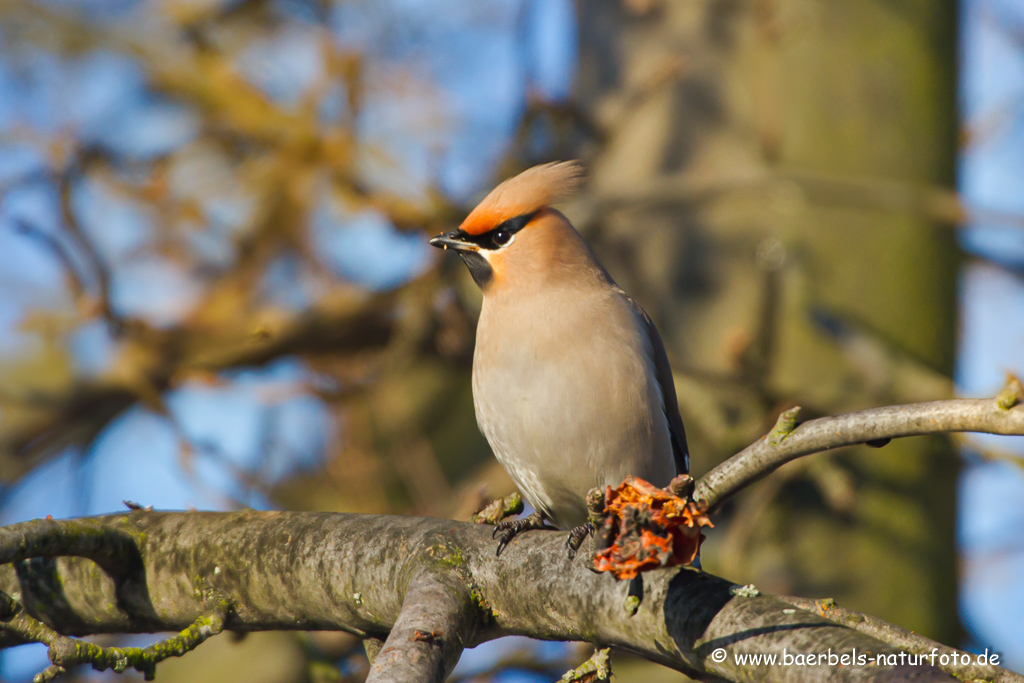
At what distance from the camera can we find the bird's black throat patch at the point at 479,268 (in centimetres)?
346

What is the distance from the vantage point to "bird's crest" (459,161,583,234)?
347cm

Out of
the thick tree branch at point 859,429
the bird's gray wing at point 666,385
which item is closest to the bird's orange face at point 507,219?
the bird's gray wing at point 666,385

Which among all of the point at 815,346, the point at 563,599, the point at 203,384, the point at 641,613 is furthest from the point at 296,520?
the point at 815,346

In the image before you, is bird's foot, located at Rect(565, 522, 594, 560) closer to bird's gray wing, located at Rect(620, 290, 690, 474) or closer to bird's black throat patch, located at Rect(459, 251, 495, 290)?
bird's gray wing, located at Rect(620, 290, 690, 474)

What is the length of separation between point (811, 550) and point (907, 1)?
300cm

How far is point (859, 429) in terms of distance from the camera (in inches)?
62.9

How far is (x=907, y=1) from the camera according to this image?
5.16 metres

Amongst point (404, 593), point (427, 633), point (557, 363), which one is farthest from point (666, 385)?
point (427, 633)

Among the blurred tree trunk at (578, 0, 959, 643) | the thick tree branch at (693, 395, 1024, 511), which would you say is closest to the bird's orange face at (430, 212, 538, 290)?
the blurred tree trunk at (578, 0, 959, 643)

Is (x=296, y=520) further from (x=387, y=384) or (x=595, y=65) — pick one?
(x=595, y=65)

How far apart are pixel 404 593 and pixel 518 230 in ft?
5.41

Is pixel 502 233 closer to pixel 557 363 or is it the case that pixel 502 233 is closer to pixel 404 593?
pixel 557 363

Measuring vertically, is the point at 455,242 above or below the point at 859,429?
above

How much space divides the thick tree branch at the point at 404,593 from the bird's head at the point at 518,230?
4.18 feet
